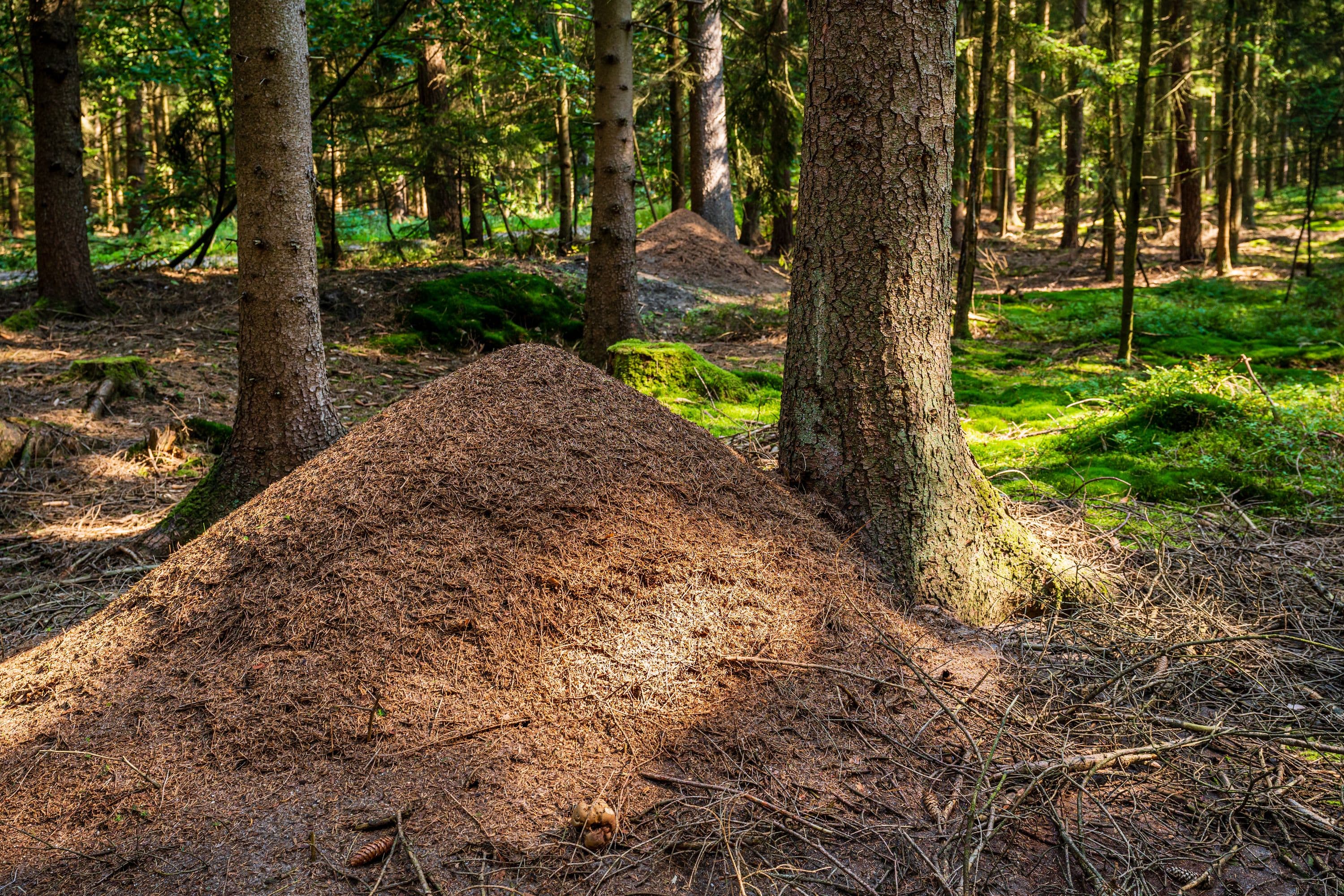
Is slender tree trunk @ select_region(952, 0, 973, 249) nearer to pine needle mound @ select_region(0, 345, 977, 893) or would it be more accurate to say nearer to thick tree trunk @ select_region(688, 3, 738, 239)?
thick tree trunk @ select_region(688, 3, 738, 239)

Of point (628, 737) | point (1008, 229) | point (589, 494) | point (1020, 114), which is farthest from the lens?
point (1008, 229)

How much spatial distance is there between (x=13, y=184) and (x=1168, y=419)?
28377mm

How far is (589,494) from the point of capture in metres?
3.13

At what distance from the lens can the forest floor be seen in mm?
2348

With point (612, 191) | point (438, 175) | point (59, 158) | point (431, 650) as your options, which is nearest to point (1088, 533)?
point (431, 650)

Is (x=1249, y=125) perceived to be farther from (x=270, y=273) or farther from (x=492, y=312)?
(x=270, y=273)

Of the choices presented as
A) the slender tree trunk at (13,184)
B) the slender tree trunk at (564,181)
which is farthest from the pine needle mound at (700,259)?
the slender tree trunk at (13,184)

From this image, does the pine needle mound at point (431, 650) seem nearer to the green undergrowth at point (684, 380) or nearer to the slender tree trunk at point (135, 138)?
the green undergrowth at point (684, 380)

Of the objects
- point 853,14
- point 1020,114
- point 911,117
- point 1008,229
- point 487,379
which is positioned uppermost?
point 1020,114

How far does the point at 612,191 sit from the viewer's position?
7340 millimetres

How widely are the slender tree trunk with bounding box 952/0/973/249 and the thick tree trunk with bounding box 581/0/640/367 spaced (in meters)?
4.01

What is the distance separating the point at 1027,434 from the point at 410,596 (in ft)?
15.3

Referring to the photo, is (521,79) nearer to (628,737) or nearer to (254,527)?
(254,527)

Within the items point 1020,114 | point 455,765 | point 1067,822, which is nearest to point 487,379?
point 455,765
